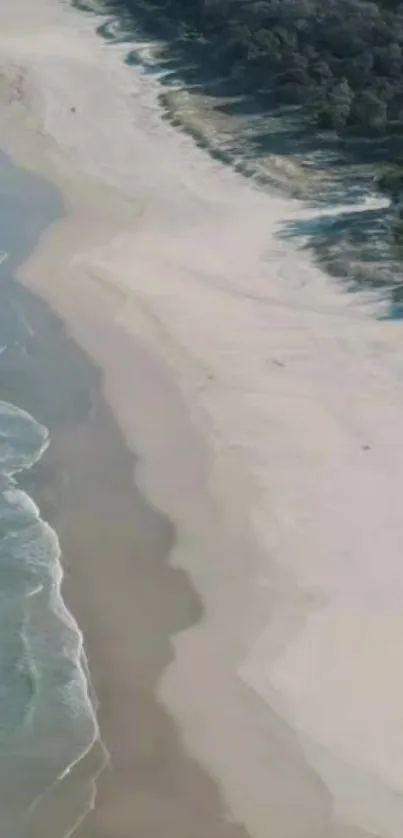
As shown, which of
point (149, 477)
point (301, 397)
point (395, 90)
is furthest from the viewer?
point (395, 90)

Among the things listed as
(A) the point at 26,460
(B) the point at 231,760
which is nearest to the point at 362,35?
(A) the point at 26,460

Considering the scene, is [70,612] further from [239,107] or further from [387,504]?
[239,107]

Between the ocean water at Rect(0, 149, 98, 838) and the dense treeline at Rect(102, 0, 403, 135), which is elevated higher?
the ocean water at Rect(0, 149, 98, 838)

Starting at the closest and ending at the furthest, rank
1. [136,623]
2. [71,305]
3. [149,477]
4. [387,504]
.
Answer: [136,623], [387,504], [149,477], [71,305]

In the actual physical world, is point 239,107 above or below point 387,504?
below

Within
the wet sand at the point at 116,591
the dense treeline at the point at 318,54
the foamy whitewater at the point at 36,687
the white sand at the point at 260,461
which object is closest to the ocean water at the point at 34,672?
the foamy whitewater at the point at 36,687

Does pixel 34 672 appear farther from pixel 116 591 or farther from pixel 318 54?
pixel 318 54

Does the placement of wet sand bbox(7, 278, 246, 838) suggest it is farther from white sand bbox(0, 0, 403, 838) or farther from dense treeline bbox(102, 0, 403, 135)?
dense treeline bbox(102, 0, 403, 135)

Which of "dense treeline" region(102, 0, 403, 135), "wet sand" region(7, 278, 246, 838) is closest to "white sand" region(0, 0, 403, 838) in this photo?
"wet sand" region(7, 278, 246, 838)
